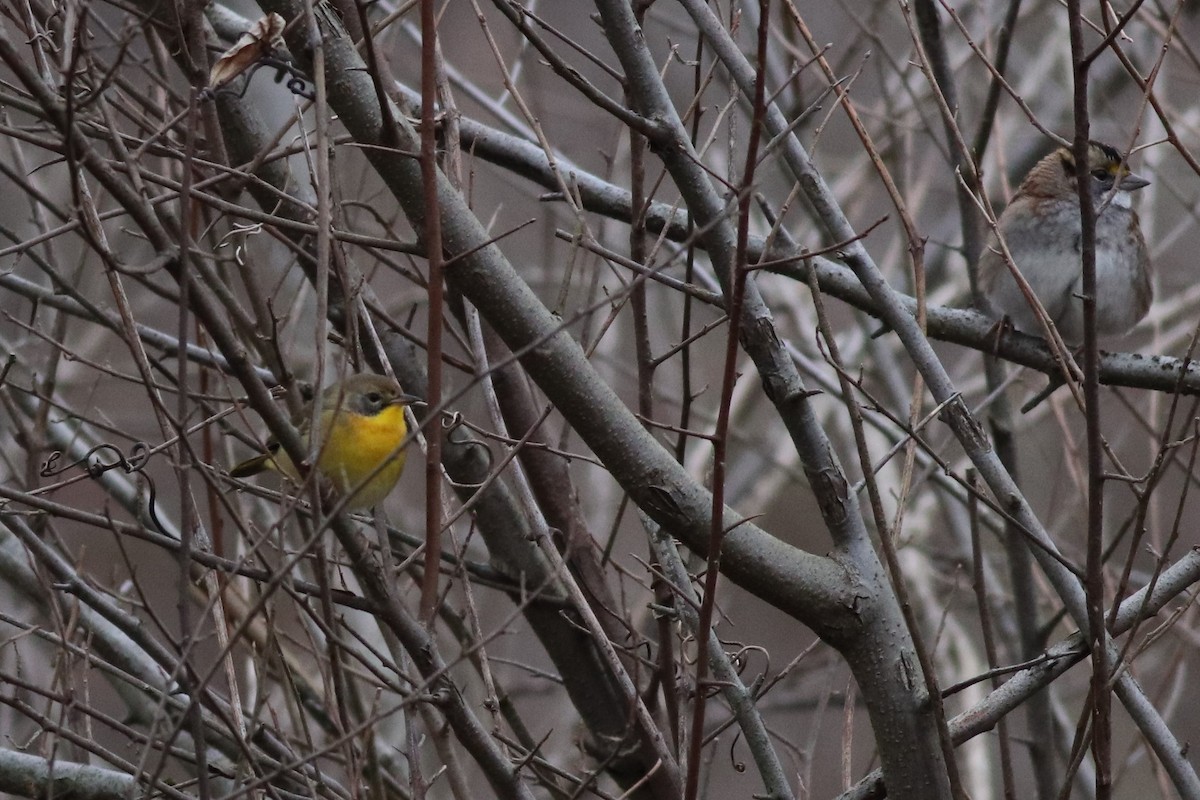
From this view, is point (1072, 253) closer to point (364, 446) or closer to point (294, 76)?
point (364, 446)

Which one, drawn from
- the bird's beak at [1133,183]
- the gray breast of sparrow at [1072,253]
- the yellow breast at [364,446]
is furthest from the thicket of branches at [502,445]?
the bird's beak at [1133,183]

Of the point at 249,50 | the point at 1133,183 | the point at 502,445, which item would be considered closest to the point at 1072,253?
the point at 1133,183

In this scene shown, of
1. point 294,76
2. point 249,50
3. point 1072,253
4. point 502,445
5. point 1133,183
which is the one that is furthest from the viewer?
point 1072,253

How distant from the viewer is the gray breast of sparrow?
19.2 feet

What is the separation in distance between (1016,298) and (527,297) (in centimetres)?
307

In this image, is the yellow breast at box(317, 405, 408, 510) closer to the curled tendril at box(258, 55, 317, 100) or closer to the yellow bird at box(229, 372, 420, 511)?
the yellow bird at box(229, 372, 420, 511)

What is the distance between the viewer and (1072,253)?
5863 mm

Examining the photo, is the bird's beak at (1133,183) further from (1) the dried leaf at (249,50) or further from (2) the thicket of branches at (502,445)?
(1) the dried leaf at (249,50)

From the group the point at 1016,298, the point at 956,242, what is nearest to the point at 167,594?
the point at 956,242

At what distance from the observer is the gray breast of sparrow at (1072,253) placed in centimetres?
584

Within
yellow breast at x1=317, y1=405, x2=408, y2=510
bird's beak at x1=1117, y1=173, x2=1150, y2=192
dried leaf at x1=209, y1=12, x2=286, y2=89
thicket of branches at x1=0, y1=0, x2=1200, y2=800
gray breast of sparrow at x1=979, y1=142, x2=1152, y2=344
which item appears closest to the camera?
thicket of branches at x1=0, y1=0, x2=1200, y2=800

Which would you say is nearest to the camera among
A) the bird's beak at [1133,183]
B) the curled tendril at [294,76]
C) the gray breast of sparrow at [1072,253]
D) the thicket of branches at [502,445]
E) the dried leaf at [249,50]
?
the thicket of branches at [502,445]

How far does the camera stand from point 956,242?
8.97m

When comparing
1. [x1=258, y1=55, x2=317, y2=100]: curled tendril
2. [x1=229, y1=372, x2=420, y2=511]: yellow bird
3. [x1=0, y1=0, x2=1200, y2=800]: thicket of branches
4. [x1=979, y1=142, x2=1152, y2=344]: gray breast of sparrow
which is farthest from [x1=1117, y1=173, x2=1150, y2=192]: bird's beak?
[x1=258, y1=55, x2=317, y2=100]: curled tendril
